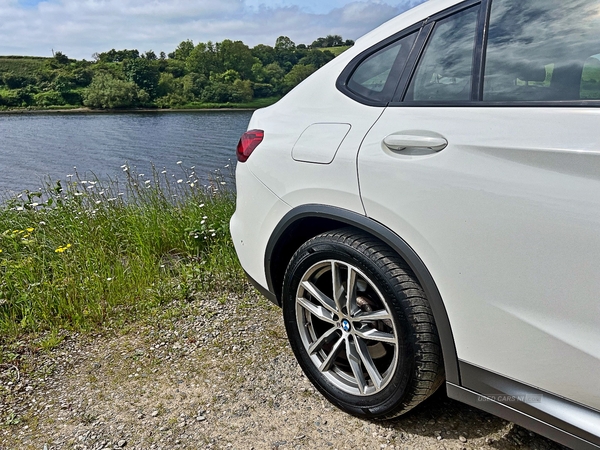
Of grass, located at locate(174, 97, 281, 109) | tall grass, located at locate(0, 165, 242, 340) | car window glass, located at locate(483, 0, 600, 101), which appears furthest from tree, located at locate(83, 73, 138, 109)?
car window glass, located at locate(483, 0, 600, 101)

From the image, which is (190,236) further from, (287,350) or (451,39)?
(451,39)

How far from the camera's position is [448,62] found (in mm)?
1688

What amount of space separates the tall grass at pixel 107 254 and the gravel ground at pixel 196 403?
0.39 meters

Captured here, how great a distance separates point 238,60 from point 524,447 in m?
60.5

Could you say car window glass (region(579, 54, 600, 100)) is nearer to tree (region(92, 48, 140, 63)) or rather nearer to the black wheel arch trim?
the black wheel arch trim

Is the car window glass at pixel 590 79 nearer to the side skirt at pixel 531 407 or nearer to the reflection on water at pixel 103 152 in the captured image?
the side skirt at pixel 531 407

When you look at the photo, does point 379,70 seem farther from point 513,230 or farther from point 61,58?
point 61,58

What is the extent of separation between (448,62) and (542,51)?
12.9 inches

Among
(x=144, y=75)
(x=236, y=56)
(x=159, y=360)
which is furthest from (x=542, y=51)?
(x=236, y=56)

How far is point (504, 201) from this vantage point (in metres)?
1.36

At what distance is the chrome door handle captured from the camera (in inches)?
60.8

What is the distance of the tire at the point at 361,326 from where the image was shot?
66.9 inches

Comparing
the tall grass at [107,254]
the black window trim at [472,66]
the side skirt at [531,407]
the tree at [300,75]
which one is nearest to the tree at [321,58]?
the tree at [300,75]

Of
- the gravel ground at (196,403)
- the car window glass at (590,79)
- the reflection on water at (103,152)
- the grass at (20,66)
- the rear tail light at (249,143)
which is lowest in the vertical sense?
the reflection on water at (103,152)
